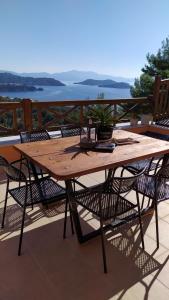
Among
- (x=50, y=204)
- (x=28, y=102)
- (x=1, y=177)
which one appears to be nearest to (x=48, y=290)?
(x=50, y=204)

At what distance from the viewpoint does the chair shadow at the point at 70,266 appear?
5.65ft

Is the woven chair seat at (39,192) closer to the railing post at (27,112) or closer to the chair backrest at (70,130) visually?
the chair backrest at (70,130)

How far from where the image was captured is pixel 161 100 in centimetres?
597

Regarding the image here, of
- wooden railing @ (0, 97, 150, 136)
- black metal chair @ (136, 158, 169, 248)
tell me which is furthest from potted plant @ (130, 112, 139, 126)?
black metal chair @ (136, 158, 169, 248)

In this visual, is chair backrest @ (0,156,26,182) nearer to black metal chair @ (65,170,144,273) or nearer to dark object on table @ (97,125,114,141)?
black metal chair @ (65,170,144,273)

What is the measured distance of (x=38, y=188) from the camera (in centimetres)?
240

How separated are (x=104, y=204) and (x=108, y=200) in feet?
0.15

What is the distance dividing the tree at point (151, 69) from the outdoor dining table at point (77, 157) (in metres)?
10.5

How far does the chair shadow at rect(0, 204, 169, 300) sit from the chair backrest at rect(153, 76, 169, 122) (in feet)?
13.4

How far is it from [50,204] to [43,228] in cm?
42

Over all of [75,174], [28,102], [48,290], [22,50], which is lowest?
[48,290]

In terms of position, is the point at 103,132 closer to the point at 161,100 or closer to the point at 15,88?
the point at 161,100

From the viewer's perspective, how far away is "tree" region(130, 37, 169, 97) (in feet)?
41.2

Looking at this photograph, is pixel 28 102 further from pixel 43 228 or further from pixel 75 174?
pixel 75 174
